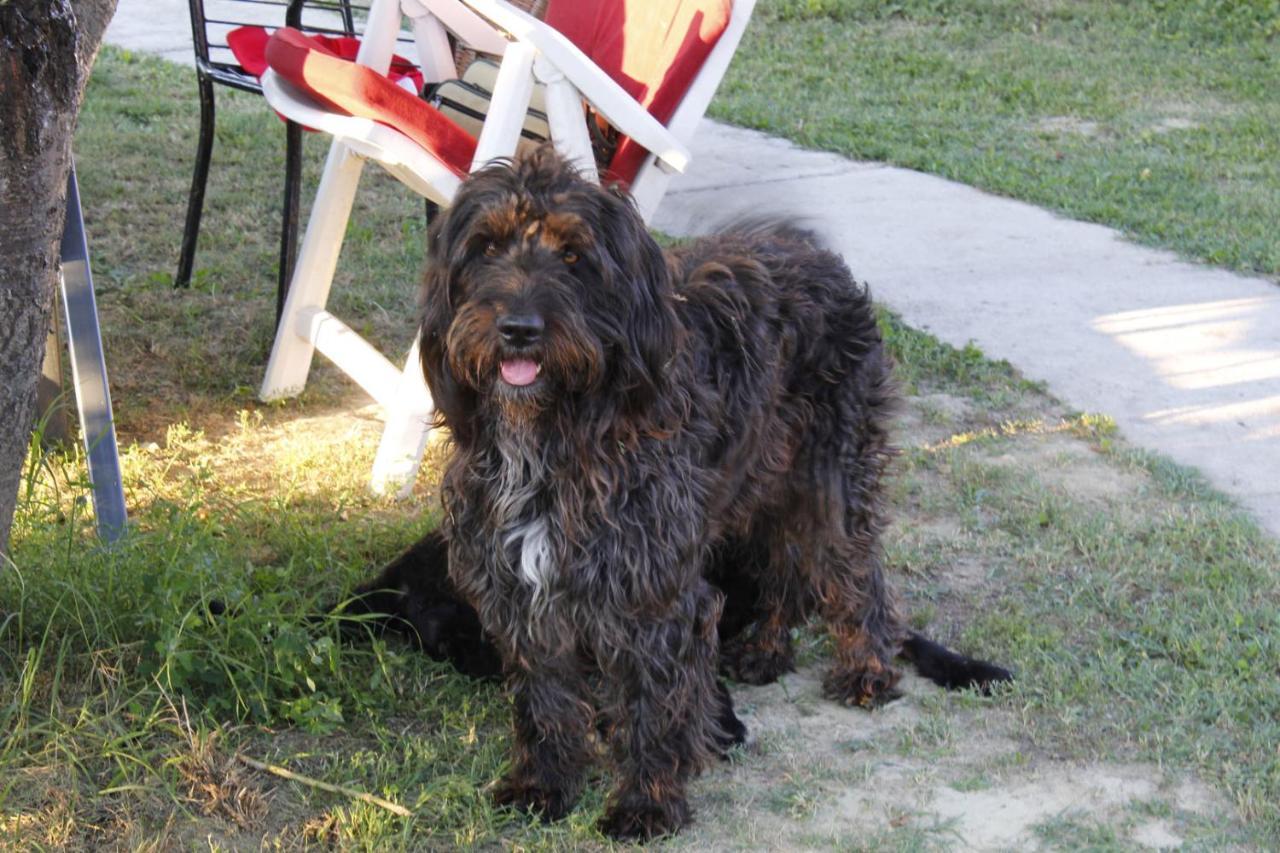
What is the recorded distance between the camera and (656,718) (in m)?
3.15

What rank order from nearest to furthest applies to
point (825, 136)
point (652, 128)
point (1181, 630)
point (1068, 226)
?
point (1181, 630), point (652, 128), point (1068, 226), point (825, 136)

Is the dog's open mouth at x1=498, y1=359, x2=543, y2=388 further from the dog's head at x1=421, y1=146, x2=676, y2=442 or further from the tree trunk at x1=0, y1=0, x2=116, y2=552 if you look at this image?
the tree trunk at x1=0, y1=0, x2=116, y2=552

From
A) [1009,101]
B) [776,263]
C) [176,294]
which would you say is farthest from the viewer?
[1009,101]

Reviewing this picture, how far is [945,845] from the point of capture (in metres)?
3.11

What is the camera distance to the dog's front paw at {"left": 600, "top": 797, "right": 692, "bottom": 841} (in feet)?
10.3

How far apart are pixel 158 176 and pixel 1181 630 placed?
18.5 feet

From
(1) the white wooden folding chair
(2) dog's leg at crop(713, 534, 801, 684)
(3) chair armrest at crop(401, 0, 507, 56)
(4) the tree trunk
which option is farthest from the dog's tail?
(3) chair armrest at crop(401, 0, 507, 56)

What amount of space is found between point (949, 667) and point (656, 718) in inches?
39.1

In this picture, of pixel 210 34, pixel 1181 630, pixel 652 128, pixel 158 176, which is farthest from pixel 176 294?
pixel 210 34

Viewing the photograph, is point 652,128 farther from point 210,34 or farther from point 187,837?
point 210,34

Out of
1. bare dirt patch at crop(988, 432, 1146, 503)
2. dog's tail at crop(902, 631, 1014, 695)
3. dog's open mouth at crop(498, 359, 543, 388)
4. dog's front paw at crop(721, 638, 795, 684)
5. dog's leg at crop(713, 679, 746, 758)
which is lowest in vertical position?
dog's front paw at crop(721, 638, 795, 684)

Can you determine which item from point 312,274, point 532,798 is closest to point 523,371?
point 532,798

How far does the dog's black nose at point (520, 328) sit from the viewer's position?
8.95 feet

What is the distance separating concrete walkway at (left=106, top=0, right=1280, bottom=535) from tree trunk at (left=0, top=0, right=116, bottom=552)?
1828 millimetres
